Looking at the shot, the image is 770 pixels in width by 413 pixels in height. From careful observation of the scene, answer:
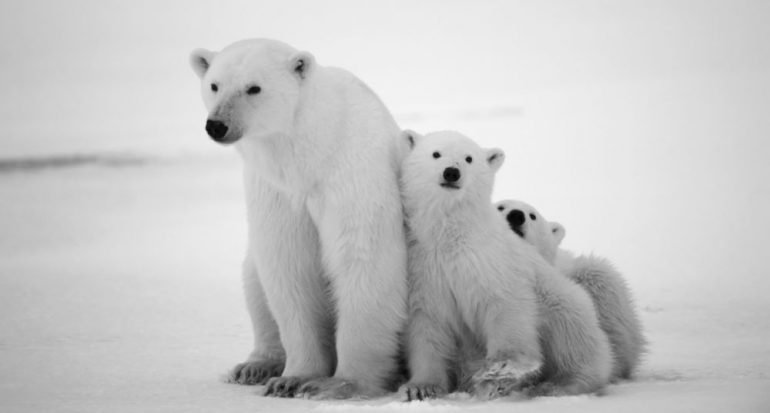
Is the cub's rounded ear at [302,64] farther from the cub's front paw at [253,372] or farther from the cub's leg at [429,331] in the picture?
the cub's front paw at [253,372]

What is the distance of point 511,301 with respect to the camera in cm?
552

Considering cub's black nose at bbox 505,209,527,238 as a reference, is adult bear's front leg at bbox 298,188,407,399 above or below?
below

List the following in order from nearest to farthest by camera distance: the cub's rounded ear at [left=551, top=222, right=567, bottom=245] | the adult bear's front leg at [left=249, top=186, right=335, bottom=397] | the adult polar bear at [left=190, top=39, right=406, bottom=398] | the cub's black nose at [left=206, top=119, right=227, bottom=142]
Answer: the cub's black nose at [left=206, top=119, right=227, bottom=142]
the adult polar bear at [left=190, top=39, right=406, bottom=398]
the adult bear's front leg at [left=249, top=186, right=335, bottom=397]
the cub's rounded ear at [left=551, top=222, right=567, bottom=245]

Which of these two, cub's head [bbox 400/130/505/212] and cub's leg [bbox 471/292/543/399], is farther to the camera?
cub's head [bbox 400/130/505/212]

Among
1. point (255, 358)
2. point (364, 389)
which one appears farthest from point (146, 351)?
point (364, 389)

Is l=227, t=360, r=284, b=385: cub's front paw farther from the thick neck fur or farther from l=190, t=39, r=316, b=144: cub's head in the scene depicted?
l=190, t=39, r=316, b=144: cub's head

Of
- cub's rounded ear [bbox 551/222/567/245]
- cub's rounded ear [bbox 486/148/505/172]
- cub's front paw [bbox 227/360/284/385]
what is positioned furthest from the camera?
cub's rounded ear [bbox 551/222/567/245]

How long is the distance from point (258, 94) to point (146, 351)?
247cm

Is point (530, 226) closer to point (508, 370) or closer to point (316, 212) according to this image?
point (508, 370)

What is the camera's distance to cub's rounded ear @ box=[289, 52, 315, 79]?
5512 millimetres

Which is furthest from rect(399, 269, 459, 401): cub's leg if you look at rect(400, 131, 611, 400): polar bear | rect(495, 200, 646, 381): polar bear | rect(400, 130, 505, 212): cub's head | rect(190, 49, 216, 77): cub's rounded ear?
rect(190, 49, 216, 77): cub's rounded ear

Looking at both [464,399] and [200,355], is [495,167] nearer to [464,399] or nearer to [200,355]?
[464,399]

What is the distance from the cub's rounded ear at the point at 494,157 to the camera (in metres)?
5.94

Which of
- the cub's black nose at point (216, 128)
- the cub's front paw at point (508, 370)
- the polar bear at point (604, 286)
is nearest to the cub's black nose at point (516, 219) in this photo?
the polar bear at point (604, 286)
